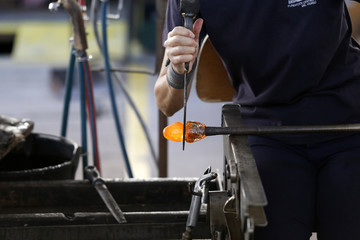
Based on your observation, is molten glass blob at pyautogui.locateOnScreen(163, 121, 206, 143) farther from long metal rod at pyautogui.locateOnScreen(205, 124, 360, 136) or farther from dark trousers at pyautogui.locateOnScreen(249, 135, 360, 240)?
dark trousers at pyautogui.locateOnScreen(249, 135, 360, 240)

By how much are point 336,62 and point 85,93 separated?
3.65 ft

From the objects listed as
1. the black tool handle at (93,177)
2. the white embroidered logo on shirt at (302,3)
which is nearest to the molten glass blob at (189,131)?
the white embroidered logo on shirt at (302,3)

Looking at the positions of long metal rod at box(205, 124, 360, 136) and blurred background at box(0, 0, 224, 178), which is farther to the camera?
blurred background at box(0, 0, 224, 178)

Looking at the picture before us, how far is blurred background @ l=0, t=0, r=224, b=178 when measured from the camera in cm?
382

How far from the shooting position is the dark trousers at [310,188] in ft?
4.78

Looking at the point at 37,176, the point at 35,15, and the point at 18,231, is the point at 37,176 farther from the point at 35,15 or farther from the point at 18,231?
the point at 35,15

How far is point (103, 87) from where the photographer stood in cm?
531

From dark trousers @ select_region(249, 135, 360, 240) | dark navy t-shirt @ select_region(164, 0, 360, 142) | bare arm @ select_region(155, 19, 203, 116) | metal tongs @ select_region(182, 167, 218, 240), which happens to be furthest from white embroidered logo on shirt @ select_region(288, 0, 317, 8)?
metal tongs @ select_region(182, 167, 218, 240)

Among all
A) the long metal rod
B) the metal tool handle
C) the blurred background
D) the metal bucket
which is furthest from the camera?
the blurred background

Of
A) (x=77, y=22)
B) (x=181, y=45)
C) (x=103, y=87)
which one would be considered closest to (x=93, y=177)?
(x=77, y=22)

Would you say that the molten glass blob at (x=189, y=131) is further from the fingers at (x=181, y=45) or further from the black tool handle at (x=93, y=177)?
the black tool handle at (x=93, y=177)

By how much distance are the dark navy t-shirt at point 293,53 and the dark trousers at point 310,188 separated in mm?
85

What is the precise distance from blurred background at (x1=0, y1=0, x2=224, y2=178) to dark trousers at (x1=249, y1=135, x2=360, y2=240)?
927 millimetres

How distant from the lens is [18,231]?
1.68 metres
